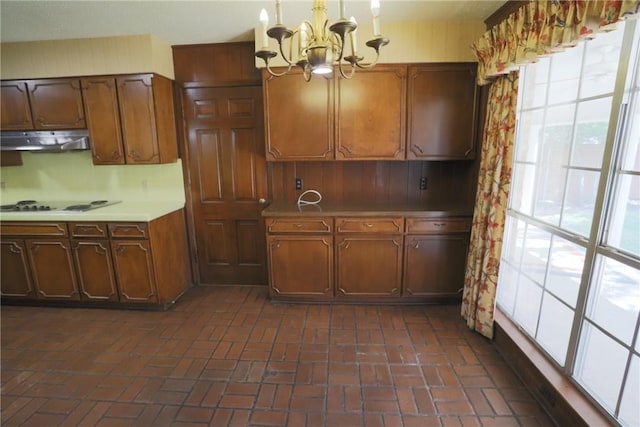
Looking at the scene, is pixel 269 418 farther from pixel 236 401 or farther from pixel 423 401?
pixel 423 401

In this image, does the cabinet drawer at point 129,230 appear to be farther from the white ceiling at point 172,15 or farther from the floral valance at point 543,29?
the floral valance at point 543,29

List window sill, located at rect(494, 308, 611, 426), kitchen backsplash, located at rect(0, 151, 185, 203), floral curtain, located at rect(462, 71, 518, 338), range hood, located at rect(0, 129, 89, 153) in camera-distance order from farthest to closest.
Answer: kitchen backsplash, located at rect(0, 151, 185, 203) → range hood, located at rect(0, 129, 89, 153) → floral curtain, located at rect(462, 71, 518, 338) → window sill, located at rect(494, 308, 611, 426)

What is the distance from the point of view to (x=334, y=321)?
108 inches

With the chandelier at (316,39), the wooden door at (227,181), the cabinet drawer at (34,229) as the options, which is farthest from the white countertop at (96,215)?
the chandelier at (316,39)

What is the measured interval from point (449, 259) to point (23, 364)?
351cm

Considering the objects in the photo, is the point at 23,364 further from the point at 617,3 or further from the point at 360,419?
the point at 617,3

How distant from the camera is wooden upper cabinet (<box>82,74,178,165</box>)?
9.45 ft

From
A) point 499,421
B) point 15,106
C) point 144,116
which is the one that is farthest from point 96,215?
point 499,421

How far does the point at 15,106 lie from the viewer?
3.01 meters

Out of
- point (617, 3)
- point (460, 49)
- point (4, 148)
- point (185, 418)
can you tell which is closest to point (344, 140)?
point (460, 49)

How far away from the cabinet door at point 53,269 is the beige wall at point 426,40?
273cm

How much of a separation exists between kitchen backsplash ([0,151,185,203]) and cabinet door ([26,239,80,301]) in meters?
Result: 0.73

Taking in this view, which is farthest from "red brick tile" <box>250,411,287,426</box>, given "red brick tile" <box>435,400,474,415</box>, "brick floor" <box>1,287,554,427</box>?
"red brick tile" <box>435,400,474,415</box>

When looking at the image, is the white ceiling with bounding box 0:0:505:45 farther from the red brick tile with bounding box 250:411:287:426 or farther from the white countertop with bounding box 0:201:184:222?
the red brick tile with bounding box 250:411:287:426
